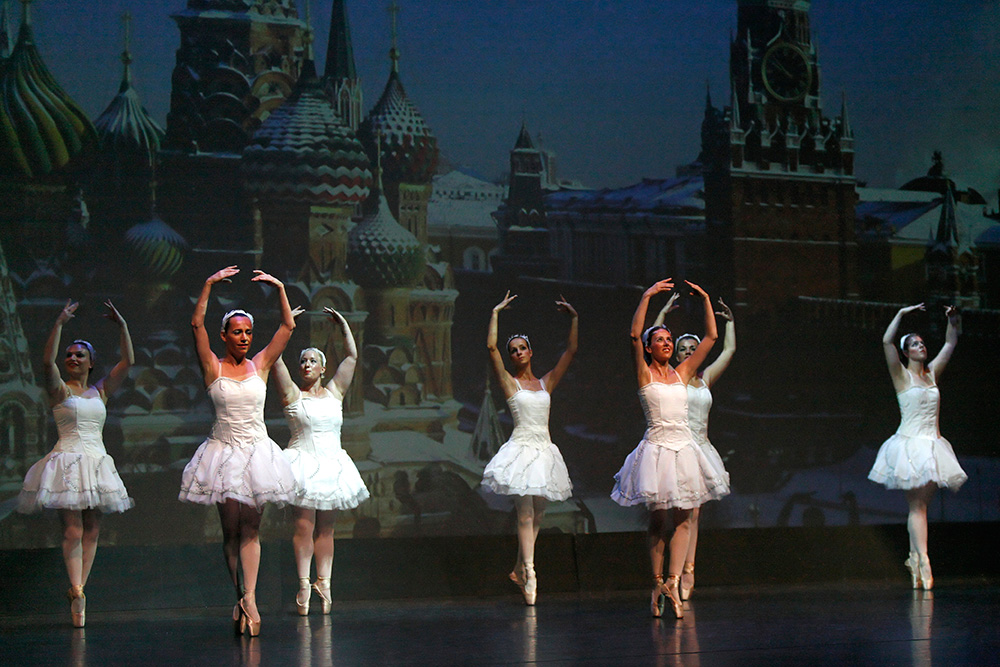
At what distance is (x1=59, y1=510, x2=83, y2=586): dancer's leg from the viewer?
4883 mm

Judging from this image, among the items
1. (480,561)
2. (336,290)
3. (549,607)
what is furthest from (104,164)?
(549,607)

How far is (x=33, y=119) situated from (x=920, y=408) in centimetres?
563

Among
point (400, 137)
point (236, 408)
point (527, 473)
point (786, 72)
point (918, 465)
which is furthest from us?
point (786, 72)

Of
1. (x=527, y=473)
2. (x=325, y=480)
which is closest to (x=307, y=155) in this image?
(x=325, y=480)

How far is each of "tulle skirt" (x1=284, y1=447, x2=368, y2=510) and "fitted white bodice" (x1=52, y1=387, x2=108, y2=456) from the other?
926mm

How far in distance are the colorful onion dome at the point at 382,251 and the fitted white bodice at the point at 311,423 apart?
7.30 ft

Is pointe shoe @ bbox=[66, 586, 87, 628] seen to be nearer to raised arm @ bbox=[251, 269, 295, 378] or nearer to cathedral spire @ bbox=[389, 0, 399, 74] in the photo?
raised arm @ bbox=[251, 269, 295, 378]

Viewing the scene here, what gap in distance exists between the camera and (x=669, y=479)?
4.65 meters

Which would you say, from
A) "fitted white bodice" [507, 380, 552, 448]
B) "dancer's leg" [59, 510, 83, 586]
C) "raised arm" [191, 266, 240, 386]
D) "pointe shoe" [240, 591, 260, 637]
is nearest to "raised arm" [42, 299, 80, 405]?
"dancer's leg" [59, 510, 83, 586]

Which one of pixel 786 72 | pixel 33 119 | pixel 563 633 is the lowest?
pixel 563 633

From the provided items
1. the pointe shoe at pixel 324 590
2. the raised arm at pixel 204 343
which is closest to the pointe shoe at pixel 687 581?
the pointe shoe at pixel 324 590

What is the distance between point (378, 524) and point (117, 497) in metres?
2.40

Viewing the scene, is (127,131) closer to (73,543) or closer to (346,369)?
(346,369)

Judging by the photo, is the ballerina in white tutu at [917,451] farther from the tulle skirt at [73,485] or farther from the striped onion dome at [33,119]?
the striped onion dome at [33,119]
